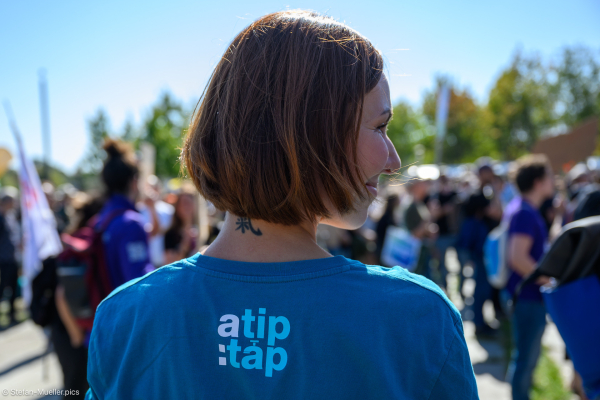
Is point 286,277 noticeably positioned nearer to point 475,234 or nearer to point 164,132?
point 475,234

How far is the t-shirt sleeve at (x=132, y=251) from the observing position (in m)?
2.69

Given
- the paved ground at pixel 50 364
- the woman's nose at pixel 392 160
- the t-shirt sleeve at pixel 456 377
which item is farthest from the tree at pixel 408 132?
the t-shirt sleeve at pixel 456 377

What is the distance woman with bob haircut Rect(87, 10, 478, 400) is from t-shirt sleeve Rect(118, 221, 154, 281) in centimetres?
189

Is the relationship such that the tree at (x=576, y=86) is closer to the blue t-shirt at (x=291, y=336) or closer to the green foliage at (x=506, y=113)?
the green foliage at (x=506, y=113)

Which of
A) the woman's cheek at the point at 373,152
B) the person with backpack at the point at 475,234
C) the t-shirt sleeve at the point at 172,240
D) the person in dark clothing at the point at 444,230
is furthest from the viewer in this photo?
the person in dark clothing at the point at 444,230

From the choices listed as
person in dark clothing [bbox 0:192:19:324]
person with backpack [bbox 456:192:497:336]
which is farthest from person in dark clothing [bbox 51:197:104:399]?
person in dark clothing [bbox 0:192:19:324]

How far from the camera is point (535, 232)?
3539mm

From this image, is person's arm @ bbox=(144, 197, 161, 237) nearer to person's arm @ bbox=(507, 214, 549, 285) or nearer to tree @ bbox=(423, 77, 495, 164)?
person's arm @ bbox=(507, 214, 549, 285)

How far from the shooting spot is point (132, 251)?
2715 mm

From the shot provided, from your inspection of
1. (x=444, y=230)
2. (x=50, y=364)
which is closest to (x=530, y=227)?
(x=444, y=230)

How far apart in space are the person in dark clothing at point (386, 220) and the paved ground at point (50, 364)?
5.69ft

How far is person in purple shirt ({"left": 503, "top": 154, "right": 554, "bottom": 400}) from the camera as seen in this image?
11.0 ft

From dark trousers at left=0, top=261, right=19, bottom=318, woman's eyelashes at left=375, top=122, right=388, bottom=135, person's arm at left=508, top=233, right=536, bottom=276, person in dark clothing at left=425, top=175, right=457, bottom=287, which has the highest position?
woman's eyelashes at left=375, top=122, right=388, bottom=135

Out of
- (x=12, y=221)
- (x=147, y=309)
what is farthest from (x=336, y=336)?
(x=12, y=221)
